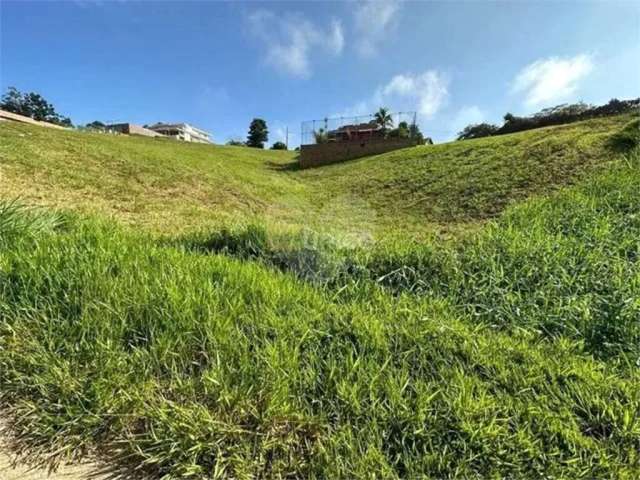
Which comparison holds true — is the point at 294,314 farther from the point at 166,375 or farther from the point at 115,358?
the point at 115,358

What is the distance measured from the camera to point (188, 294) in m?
2.29

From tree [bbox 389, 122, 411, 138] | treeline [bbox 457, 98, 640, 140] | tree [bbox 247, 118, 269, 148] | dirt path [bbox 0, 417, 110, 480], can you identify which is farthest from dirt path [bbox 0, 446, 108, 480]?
tree [bbox 247, 118, 269, 148]

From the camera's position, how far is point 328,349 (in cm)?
201

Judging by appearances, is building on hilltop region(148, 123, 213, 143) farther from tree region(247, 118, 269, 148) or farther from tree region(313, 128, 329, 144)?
tree region(313, 128, 329, 144)

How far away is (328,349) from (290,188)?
9.88 metres

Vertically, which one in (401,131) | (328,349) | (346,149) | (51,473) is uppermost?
(401,131)

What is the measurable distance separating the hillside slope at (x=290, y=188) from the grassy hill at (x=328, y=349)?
6.52ft

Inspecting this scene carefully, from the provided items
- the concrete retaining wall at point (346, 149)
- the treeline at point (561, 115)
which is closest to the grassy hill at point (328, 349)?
the treeline at point (561, 115)

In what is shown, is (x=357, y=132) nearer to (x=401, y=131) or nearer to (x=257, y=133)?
(x=401, y=131)

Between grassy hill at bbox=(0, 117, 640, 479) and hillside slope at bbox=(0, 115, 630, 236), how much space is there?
1.99m

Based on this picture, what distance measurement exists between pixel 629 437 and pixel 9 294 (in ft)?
10.8

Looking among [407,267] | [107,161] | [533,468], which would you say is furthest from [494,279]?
[107,161]

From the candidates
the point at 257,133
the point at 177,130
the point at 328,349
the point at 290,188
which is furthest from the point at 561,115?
the point at 177,130

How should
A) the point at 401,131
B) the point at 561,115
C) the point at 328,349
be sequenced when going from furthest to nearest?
the point at 401,131
the point at 561,115
the point at 328,349
